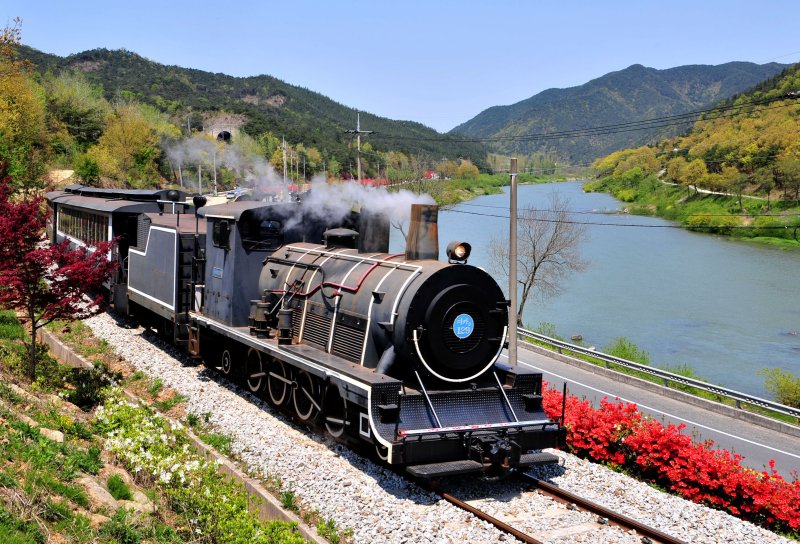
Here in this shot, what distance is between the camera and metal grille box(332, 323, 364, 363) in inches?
397

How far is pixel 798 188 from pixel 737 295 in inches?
1271

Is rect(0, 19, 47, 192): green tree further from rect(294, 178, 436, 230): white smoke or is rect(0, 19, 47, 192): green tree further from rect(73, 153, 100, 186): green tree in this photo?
rect(294, 178, 436, 230): white smoke

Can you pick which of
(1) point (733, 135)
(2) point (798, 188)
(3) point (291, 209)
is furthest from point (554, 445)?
(1) point (733, 135)

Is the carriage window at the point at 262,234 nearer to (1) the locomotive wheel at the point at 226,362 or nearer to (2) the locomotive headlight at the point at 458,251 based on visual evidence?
(1) the locomotive wheel at the point at 226,362

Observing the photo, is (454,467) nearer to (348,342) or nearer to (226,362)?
(348,342)

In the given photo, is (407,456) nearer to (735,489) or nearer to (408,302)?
(408,302)

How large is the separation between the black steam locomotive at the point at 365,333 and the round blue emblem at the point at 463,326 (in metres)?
0.02

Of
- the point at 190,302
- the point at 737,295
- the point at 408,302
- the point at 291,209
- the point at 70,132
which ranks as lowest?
the point at 737,295

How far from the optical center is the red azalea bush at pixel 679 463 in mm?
8711

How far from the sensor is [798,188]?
6288 centimetres

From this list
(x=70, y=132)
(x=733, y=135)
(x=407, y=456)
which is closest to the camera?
(x=407, y=456)

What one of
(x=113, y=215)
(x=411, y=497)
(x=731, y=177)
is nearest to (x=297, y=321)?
(x=411, y=497)

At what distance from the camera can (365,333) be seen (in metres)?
9.93

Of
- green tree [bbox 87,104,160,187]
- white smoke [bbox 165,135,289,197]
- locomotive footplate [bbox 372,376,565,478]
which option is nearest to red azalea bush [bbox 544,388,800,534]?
locomotive footplate [bbox 372,376,565,478]
